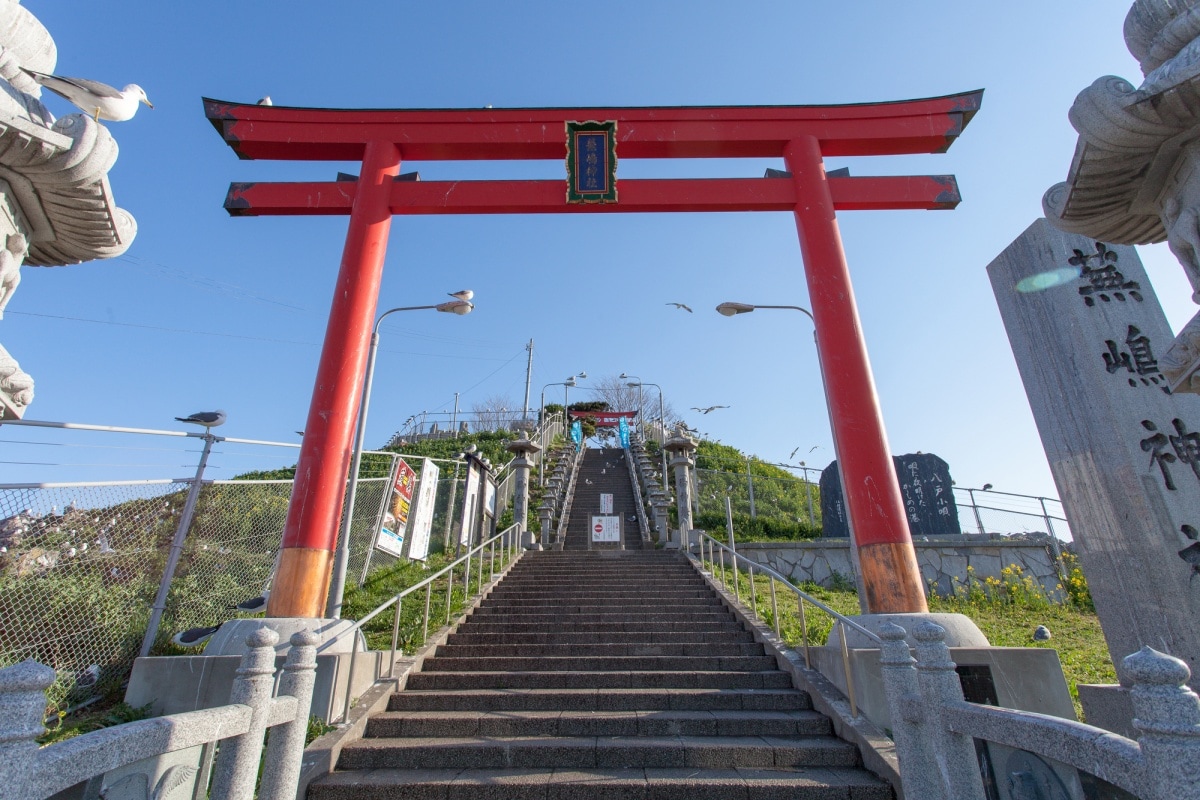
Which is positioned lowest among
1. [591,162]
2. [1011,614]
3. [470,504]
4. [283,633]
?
[283,633]

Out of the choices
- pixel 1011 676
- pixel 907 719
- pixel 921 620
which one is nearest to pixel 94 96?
pixel 907 719

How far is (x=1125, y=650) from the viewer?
486 cm

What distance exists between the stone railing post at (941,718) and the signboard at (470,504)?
30.6 feet

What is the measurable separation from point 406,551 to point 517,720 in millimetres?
6651

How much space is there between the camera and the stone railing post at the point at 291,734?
3.54 metres

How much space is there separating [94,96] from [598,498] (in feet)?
54.3

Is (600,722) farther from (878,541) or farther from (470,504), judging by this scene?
(470,504)

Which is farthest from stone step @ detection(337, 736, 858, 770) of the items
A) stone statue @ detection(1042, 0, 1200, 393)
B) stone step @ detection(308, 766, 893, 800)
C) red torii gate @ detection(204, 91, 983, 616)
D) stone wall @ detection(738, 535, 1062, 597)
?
stone wall @ detection(738, 535, 1062, 597)

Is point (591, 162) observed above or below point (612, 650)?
above

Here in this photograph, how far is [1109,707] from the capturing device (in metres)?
4.62

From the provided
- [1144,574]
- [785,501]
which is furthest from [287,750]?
Result: [785,501]

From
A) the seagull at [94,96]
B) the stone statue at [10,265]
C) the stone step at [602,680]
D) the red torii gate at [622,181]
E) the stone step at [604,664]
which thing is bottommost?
the stone step at [602,680]

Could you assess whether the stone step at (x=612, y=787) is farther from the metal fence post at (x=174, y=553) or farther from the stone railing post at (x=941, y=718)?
the metal fence post at (x=174, y=553)

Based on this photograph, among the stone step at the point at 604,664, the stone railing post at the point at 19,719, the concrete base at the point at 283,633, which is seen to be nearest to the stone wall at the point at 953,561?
the stone step at the point at 604,664
